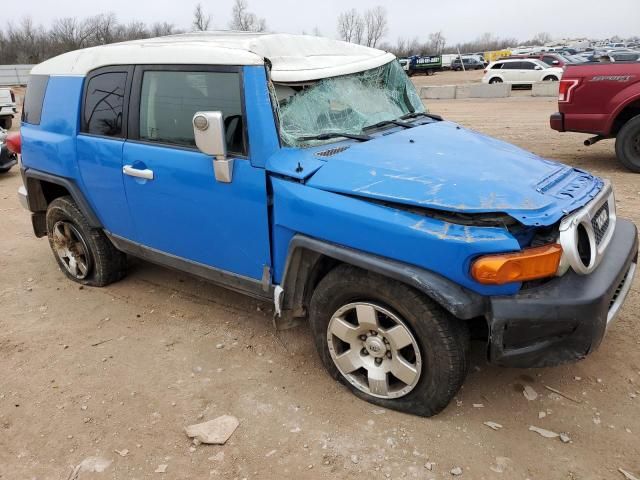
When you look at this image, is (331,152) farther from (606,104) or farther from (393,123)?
(606,104)

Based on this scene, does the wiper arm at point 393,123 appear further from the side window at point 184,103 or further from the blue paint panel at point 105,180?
the blue paint panel at point 105,180

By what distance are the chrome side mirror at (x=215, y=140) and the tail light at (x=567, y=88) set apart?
633 centimetres

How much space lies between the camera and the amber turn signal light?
225 cm

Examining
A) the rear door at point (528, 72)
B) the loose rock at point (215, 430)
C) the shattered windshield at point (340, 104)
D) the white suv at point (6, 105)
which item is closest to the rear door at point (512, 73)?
the rear door at point (528, 72)

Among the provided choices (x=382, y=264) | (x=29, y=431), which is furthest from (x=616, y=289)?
(x=29, y=431)

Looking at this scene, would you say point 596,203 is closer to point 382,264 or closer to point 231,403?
point 382,264

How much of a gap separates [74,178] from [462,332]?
3.12 meters

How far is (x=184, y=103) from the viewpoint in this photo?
3223 mm

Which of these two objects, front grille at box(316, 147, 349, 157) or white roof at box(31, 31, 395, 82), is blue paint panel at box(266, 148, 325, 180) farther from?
white roof at box(31, 31, 395, 82)

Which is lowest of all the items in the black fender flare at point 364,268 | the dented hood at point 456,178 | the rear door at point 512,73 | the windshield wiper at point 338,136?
the rear door at point 512,73

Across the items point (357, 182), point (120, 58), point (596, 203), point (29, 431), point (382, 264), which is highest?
point (120, 58)

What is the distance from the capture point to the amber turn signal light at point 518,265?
88.7 inches

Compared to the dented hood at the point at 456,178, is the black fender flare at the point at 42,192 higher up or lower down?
lower down

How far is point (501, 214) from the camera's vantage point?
2336 millimetres
